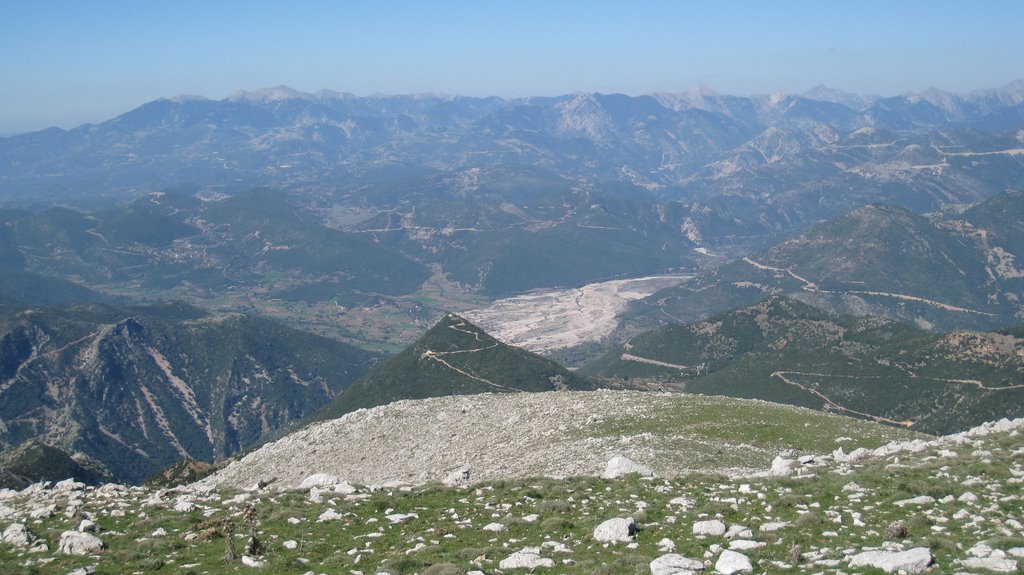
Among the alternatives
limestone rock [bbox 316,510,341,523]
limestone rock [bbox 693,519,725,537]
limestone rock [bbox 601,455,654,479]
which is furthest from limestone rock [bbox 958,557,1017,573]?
limestone rock [bbox 316,510,341,523]

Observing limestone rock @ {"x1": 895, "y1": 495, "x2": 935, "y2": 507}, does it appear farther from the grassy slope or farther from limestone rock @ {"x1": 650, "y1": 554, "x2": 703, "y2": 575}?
the grassy slope

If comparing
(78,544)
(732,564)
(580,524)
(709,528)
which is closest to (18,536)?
(78,544)

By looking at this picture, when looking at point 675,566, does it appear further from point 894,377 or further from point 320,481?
point 894,377

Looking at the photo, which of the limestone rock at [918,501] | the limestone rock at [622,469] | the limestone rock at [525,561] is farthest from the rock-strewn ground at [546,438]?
the limestone rock at [525,561]

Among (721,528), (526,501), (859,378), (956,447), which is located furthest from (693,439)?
(859,378)

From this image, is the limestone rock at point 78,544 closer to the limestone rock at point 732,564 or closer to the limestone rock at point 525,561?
the limestone rock at point 525,561

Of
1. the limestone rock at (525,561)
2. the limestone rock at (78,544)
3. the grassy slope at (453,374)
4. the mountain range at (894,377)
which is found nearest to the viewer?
the limestone rock at (525,561)

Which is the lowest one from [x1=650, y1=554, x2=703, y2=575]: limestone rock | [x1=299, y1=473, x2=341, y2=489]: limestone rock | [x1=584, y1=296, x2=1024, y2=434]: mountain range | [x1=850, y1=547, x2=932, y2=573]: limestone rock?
[x1=584, y1=296, x2=1024, y2=434]: mountain range
